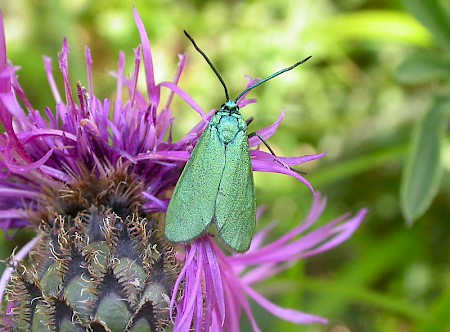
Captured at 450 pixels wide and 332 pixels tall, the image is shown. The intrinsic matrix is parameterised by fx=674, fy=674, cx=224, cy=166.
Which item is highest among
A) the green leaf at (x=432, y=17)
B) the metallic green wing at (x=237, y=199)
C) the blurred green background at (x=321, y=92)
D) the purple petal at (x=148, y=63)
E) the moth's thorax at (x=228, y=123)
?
the purple petal at (x=148, y=63)

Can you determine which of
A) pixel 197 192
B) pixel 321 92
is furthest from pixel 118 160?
pixel 321 92

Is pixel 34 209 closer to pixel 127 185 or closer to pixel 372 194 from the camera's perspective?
pixel 127 185

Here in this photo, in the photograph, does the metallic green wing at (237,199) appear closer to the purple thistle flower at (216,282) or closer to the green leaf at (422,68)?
the purple thistle flower at (216,282)

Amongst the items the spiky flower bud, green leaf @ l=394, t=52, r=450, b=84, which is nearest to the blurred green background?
green leaf @ l=394, t=52, r=450, b=84

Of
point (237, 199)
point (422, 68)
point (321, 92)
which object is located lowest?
point (321, 92)

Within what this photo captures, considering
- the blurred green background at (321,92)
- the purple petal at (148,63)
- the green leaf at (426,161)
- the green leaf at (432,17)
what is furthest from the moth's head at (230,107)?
the blurred green background at (321,92)

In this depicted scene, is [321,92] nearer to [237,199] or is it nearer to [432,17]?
[432,17]
